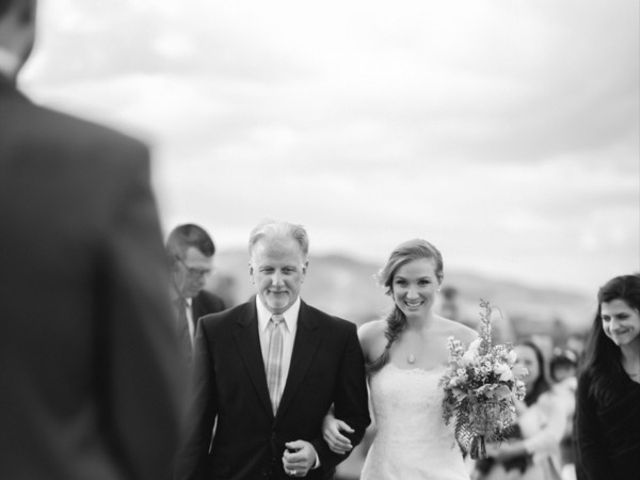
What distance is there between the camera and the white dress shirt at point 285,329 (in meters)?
5.89

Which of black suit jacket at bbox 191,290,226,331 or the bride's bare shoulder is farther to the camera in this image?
black suit jacket at bbox 191,290,226,331

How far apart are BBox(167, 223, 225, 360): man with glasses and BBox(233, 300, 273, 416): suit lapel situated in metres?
0.83

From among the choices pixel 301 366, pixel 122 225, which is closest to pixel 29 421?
pixel 122 225

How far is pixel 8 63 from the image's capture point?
5.36 ft

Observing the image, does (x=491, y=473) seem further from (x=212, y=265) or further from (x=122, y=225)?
(x=122, y=225)

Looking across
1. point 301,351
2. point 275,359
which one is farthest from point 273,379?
point 301,351

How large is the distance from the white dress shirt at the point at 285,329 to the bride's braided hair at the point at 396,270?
886 mm

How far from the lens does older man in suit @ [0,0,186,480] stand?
155 centimetres

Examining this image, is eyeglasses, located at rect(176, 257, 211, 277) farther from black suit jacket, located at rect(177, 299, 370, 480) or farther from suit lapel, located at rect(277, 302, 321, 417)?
suit lapel, located at rect(277, 302, 321, 417)

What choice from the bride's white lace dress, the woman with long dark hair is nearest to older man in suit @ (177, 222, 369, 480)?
the bride's white lace dress

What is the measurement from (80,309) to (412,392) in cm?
521

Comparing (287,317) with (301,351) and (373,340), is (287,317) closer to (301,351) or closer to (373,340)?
(301,351)

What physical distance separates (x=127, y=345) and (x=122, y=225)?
0.63ft

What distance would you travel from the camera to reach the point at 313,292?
892 inches
